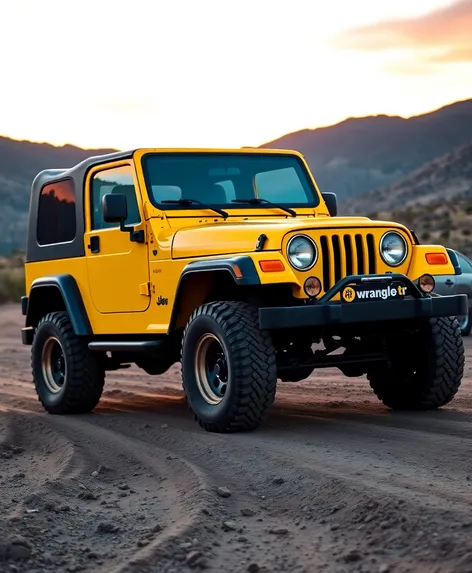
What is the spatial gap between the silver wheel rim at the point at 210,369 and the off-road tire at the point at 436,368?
4.93 feet

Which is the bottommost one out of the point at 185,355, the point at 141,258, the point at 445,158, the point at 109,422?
the point at 109,422

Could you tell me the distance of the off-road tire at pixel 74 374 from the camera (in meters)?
9.88

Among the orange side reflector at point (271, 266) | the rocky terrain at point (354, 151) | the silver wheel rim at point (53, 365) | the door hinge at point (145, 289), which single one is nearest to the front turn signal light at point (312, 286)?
the orange side reflector at point (271, 266)

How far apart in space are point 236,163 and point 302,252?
2.01 metres

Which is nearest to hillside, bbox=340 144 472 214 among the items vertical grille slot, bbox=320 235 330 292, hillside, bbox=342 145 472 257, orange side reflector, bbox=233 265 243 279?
hillside, bbox=342 145 472 257

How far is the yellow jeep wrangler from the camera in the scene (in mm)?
7824

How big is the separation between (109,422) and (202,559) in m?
4.63

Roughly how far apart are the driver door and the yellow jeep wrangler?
16 mm

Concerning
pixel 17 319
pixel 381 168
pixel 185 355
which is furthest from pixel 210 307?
pixel 381 168

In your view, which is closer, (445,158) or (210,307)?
(210,307)

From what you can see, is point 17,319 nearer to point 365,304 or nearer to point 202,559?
point 365,304

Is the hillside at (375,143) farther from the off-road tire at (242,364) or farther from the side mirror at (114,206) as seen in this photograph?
the off-road tire at (242,364)

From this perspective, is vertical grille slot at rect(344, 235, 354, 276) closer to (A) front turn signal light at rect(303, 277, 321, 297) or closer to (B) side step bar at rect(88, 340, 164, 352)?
(A) front turn signal light at rect(303, 277, 321, 297)

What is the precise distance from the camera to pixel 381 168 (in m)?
169
